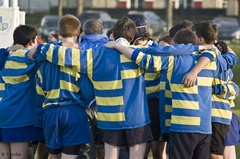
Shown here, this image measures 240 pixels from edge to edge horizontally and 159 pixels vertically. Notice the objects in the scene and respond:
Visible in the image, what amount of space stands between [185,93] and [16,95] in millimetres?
1735

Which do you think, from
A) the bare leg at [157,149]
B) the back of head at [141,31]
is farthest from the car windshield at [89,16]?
the bare leg at [157,149]

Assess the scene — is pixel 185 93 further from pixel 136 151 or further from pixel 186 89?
pixel 136 151

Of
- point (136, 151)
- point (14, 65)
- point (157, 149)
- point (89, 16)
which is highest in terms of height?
point (89, 16)

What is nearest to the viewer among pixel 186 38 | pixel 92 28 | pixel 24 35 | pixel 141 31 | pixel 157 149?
pixel 186 38

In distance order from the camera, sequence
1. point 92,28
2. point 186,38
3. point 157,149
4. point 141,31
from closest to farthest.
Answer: point 186,38 → point 92,28 → point 157,149 → point 141,31

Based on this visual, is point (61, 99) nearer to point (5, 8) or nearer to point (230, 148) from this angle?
point (230, 148)

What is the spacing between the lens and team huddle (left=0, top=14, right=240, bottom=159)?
4.04m

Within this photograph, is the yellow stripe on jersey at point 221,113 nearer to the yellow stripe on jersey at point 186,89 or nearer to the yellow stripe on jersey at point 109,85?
the yellow stripe on jersey at point 186,89

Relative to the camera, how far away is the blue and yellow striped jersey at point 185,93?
4031mm

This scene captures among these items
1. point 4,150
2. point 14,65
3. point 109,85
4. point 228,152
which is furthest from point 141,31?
point 4,150

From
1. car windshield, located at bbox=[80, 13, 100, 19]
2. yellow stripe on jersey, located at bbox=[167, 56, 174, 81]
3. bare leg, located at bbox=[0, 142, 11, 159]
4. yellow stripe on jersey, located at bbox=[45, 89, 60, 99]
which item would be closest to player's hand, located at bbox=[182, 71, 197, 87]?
yellow stripe on jersey, located at bbox=[167, 56, 174, 81]

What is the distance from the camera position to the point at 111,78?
4.06 meters

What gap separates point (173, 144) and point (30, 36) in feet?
6.22

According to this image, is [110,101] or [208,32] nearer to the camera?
→ [110,101]
